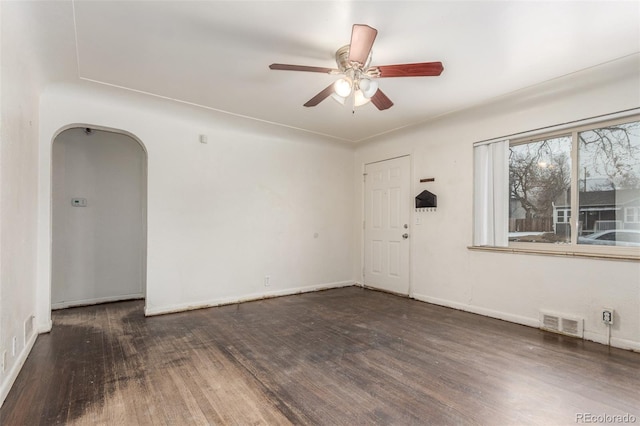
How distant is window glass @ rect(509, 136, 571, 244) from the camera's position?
10.7 feet

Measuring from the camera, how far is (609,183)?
2963 millimetres

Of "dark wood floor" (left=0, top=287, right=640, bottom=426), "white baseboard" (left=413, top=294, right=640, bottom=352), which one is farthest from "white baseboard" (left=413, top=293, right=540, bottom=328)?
"dark wood floor" (left=0, top=287, right=640, bottom=426)

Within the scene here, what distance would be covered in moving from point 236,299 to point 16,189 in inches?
106

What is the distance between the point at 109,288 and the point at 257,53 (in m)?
3.90

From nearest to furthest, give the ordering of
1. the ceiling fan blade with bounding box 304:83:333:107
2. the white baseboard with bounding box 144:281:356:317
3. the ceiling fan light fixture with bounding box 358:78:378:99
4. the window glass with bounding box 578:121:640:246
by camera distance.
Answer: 1. the ceiling fan light fixture with bounding box 358:78:378:99
2. the ceiling fan blade with bounding box 304:83:333:107
3. the window glass with bounding box 578:121:640:246
4. the white baseboard with bounding box 144:281:356:317

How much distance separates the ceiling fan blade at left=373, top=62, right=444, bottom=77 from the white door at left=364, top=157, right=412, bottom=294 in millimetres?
2543

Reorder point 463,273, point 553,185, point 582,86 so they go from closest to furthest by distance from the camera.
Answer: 1. point 582,86
2. point 553,185
3. point 463,273

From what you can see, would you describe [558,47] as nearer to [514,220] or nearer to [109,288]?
[514,220]

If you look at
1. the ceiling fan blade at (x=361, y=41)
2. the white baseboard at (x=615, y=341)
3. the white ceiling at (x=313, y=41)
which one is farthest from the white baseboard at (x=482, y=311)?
the ceiling fan blade at (x=361, y=41)

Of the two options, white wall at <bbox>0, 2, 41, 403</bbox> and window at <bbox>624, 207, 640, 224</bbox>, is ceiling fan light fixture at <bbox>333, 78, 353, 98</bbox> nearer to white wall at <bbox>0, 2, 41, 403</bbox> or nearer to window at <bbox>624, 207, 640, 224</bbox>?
white wall at <bbox>0, 2, 41, 403</bbox>

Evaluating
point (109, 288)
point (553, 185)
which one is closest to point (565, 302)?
point (553, 185)

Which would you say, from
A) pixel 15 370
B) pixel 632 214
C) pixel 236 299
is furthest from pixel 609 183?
pixel 15 370

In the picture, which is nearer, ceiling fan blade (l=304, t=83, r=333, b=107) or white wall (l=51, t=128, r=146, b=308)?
ceiling fan blade (l=304, t=83, r=333, b=107)

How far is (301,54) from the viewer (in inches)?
100
